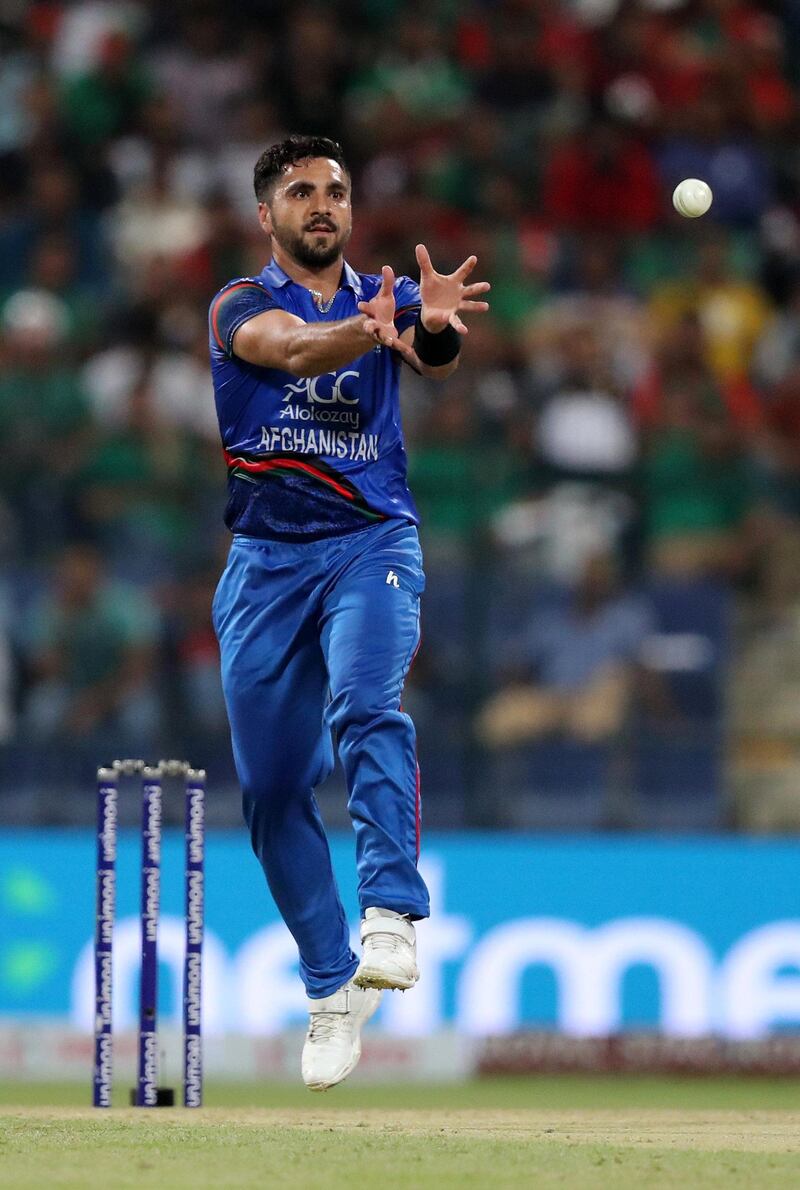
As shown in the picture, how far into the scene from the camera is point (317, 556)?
571cm

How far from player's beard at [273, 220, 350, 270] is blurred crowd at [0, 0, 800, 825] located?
3406 mm

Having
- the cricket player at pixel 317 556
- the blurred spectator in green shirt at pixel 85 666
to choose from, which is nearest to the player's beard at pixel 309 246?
the cricket player at pixel 317 556

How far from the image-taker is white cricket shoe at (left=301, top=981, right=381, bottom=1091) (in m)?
5.76

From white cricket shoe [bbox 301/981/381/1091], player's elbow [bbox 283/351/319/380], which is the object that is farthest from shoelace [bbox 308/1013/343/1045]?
player's elbow [bbox 283/351/319/380]

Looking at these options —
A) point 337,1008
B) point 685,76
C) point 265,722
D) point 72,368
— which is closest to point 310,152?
point 265,722

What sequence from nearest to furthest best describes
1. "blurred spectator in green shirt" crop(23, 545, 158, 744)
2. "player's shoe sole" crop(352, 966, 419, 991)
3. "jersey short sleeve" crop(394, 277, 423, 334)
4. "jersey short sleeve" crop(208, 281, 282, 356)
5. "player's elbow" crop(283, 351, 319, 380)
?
"player's shoe sole" crop(352, 966, 419, 991) < "player's elbow" crop(283, 351, 319, 380) < "jersey short sleeve" crop(208, 281, 282, 356) < "jersey short sleeve" crop(394, 277, 423, 334) < "blurred spectator in green shirt" crop(23, 545, 158, 744)

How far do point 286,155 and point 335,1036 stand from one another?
241 centimetres

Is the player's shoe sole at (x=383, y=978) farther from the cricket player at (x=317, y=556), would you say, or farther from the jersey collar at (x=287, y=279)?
the jersey collar at (x=287, y=279)

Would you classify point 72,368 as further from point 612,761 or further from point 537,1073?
point 537,1073

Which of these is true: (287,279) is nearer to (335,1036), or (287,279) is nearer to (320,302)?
(320,302)

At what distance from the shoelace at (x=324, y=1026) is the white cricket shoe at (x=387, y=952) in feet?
1.91

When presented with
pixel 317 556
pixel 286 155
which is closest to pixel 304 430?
pixel 317 556

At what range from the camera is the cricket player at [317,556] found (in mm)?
5477

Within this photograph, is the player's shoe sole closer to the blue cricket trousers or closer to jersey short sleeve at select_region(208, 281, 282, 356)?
the blue cricket trousers
